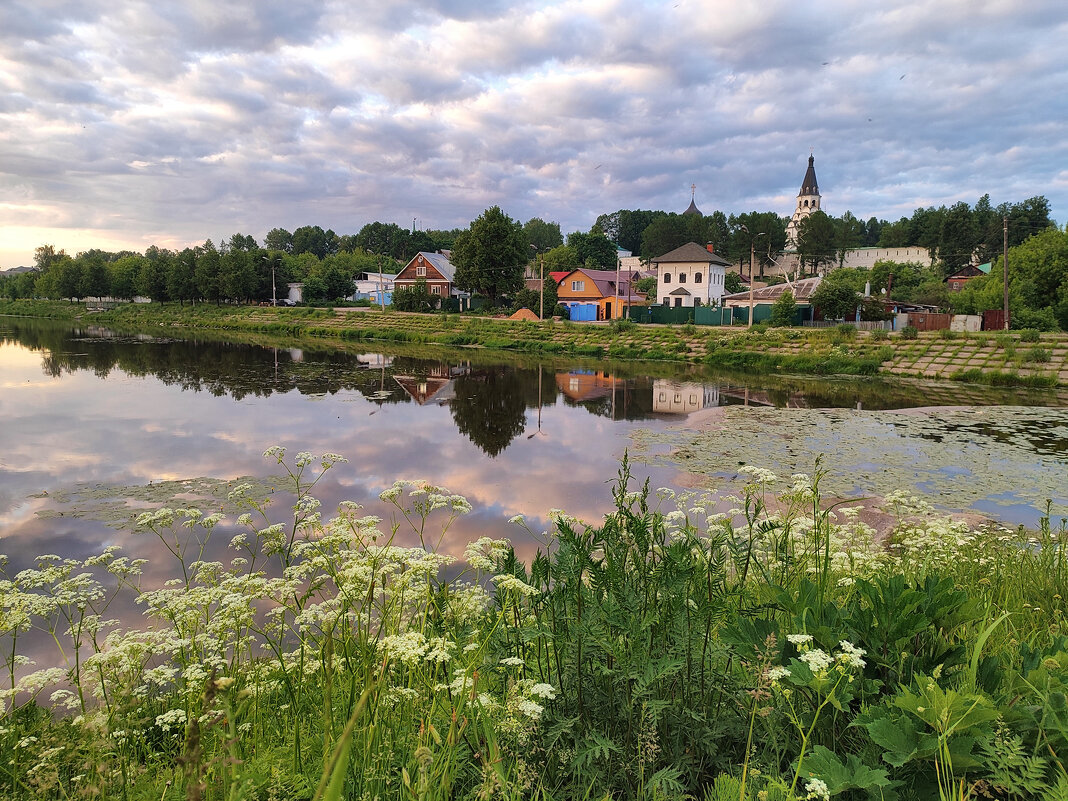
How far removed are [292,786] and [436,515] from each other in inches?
256

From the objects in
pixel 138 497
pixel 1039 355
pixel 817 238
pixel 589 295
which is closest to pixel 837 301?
pixel 1039 355

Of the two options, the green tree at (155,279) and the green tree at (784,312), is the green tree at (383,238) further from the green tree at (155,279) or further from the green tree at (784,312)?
the green tree at (784,312)

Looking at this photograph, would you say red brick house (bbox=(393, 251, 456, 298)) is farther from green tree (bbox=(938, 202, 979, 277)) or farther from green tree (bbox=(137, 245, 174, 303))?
green tree (bbox=(938, 202, 979, 277))

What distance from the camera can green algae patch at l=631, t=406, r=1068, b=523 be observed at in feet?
33.6

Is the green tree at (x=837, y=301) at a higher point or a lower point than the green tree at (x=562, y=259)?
lower

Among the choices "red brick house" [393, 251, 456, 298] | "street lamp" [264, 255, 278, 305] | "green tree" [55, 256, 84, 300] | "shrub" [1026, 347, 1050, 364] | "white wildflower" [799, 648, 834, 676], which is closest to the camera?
"white wildflower" [799, 648, 834, 676]

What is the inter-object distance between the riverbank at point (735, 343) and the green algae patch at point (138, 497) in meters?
26.7

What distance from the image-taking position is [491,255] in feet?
194

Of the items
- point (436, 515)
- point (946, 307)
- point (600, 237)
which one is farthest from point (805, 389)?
point (600, 237)

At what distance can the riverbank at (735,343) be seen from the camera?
88.1 ft

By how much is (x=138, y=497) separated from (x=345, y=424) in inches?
248

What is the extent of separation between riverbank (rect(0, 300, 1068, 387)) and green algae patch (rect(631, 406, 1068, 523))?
9573 millimetres

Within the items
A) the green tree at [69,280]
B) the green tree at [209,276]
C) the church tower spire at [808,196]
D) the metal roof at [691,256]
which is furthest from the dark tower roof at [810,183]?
the green tree at [69,280]

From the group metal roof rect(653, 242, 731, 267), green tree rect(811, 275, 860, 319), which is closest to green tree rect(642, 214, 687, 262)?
metal roof rect(653, 242, 731, 267)
